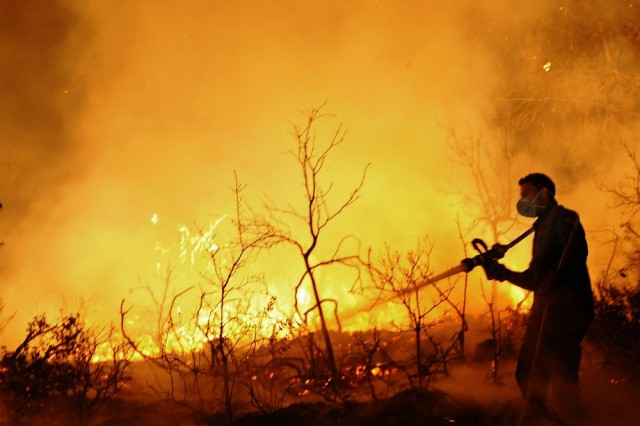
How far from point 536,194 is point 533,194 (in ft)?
0.08

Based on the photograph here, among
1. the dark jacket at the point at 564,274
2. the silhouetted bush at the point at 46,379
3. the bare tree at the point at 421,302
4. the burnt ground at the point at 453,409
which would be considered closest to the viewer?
the dark jacket at the point at 564,274

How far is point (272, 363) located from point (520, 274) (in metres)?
3.99

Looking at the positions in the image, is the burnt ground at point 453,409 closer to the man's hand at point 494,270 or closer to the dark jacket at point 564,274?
the dark jacket at point 564,274

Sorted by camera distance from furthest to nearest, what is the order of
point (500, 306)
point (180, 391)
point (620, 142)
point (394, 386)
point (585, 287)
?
1. point (620, 142)
2. point (500, 306)
3. point (180, 391)
4. point (394, 386)
5. point (585, 287)

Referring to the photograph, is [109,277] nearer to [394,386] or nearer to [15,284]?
[15,284]

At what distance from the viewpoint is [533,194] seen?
436 cm

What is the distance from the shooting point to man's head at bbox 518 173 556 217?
4305mm

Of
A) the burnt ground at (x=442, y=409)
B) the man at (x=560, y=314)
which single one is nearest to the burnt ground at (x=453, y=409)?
Answer: the burnt ground at (x=442, y=409)

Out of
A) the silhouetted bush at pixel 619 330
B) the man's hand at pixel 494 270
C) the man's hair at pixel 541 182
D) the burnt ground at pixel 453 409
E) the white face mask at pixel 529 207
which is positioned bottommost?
the burnt ground at pixel 453 409

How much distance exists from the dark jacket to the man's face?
0.17 metres

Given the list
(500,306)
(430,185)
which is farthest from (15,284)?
(500,306)

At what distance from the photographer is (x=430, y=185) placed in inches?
499

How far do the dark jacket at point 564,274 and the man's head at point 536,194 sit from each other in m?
0.17

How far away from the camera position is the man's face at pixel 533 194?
430 cm
